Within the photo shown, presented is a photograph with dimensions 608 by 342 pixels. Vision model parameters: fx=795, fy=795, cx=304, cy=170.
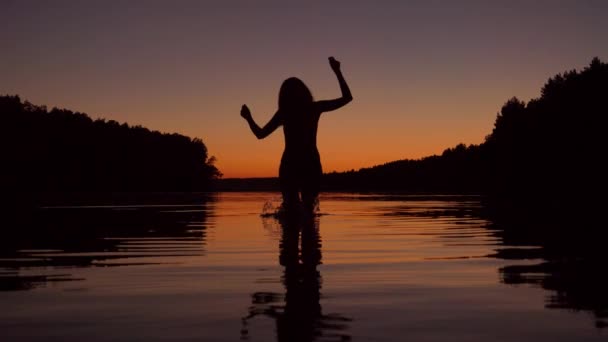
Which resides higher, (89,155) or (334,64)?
(89,155)

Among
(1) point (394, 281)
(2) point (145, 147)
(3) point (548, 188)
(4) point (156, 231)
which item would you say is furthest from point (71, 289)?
(2) point (145, 147)

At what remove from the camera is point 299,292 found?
4.76m

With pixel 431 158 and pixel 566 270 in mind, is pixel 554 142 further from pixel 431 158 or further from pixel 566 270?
pixel 431 158

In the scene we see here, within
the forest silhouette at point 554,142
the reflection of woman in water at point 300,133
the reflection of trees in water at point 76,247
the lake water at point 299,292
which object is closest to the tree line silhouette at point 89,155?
the forest silhouette at point 554,142

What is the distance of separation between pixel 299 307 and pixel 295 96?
6298 millimetres

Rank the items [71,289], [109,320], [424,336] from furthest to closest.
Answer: [71,289] → [109,320] → [424,336]

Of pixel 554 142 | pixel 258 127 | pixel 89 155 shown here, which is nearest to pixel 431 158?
pixel 89 155

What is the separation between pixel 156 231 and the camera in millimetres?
11609

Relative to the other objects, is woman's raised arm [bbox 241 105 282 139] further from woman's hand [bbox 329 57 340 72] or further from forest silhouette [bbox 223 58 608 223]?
forest silhouette [bbox 223 58 608 223]

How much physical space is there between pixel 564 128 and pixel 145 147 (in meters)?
97.0

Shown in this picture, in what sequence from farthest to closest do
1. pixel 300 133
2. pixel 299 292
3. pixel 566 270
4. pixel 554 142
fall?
pixel 554 142 → pixel 300 133 → pixel 566 270 → pixel 299 292

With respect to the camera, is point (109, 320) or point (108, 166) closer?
point (109, 320)

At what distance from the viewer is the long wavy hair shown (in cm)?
1025

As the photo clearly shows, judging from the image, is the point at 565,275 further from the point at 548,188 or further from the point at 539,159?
the point at 539,159
